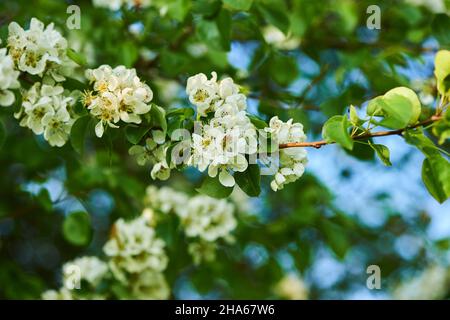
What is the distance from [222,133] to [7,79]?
49cm

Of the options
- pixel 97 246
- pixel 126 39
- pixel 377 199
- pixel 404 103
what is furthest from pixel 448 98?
pixel 97 246

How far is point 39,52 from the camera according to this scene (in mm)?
1469

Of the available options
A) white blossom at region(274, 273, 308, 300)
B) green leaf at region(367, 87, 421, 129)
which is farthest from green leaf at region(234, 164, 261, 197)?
white blossom at region(274, 273, 308, 300)

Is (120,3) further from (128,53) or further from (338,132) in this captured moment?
(338,132)

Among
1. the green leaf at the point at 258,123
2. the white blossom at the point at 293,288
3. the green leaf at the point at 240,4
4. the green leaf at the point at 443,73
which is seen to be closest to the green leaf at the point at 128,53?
the green leaf at the point at 240,4

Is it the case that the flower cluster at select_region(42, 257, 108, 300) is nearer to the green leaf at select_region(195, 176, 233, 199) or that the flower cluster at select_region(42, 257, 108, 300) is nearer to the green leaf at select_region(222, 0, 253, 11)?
the green leaf at select_region(195, 176, 233, 199)

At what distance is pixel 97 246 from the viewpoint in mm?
4465

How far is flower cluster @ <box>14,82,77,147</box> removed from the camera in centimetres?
144

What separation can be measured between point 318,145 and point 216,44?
846 millimetres

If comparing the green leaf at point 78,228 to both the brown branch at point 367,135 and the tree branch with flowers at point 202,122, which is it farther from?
the brown branch at point 367,135

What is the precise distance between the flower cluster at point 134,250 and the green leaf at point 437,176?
1181mm

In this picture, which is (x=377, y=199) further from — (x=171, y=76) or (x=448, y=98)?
(x=448, y=98)

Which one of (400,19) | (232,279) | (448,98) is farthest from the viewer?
(400,19)

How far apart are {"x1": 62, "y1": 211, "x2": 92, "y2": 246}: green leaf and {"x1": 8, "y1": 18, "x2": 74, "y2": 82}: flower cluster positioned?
95 cm
